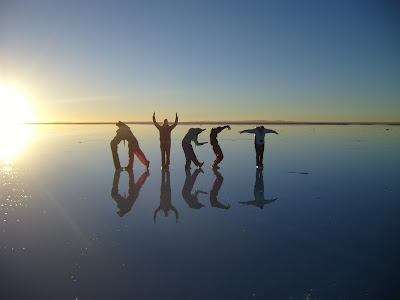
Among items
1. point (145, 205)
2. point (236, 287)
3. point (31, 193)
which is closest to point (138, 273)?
point (236, 287)

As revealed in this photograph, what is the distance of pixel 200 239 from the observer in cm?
560

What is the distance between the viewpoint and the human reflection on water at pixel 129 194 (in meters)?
7.73

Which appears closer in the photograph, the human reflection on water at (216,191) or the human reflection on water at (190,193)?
the human reflection on water at (216,191)

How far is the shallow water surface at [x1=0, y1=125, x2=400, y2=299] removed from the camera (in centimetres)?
407

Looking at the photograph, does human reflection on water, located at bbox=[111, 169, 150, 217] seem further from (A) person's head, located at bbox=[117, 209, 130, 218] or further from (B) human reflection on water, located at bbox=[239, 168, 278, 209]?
(B) human reflection on water, located at bbox=[239, 168, 278, 209]

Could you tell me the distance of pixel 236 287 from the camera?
4027 mm

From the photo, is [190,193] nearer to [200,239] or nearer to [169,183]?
[169,183]

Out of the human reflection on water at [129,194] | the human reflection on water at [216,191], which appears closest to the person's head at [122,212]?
the human reflection on water at [129,194]

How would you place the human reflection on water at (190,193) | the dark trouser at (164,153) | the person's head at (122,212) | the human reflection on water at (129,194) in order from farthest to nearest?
the dark trouser at (164,153), the human reflection on water at (190,193), the human reflection on water at (129,194), the person's head at (122,212)

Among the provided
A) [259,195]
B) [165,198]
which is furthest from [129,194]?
[259,195]

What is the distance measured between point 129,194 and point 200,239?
13.8ft

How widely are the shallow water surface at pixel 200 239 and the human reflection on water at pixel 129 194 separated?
0.06 metres

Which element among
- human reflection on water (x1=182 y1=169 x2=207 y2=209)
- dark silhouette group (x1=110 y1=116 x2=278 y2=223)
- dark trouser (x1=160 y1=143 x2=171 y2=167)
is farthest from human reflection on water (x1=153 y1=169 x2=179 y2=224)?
dark trouser (x1=160 y1=143 x2=171 y2=167)

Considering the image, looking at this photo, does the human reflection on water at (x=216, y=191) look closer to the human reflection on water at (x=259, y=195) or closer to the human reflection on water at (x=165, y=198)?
the human reflection on water at (x=259, y=195)
